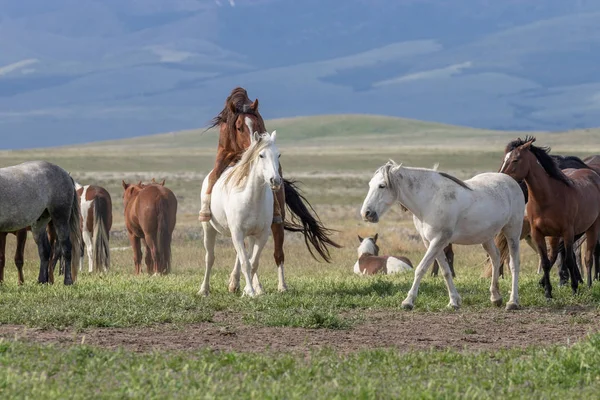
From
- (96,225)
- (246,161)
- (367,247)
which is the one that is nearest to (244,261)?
(246,161)

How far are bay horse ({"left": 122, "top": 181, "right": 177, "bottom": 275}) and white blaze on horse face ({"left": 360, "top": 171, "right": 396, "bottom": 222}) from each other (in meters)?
7.37

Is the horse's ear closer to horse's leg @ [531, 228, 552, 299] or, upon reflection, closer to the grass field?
the grass field

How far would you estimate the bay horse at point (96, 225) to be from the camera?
18391 millimetres

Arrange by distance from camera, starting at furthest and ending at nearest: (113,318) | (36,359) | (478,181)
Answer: (478,181) → (113,318) → (36,359)

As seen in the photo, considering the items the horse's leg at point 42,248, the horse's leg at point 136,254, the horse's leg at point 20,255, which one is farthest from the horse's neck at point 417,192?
the horse's leg at point 136,254

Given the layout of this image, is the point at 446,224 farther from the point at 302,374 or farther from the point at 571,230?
the point at 302,374

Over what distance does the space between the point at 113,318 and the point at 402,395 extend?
4.30 m

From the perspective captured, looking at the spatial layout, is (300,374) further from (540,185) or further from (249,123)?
(540,185)

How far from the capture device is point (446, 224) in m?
11.5

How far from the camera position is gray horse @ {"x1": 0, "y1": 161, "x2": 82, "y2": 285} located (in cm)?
1353

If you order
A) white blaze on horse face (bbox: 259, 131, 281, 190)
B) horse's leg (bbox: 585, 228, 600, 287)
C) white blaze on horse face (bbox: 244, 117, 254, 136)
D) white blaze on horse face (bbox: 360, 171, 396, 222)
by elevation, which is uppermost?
white blaze on horse face (bbox: 244, 117, 254, 136)

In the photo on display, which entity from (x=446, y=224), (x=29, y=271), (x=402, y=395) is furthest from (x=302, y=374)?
(x=29, y=271)

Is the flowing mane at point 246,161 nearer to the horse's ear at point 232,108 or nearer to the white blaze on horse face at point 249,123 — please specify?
the white blaze on horse face at point 249,123

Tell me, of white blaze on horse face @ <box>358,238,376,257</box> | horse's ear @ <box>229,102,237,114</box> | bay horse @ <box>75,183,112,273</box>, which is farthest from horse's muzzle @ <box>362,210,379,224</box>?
white blaze on horse face @ <box>358,238,376,257</box>
